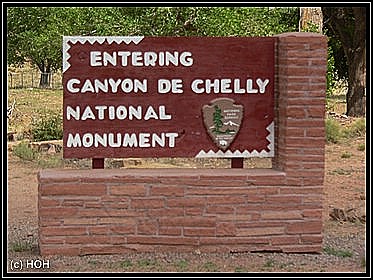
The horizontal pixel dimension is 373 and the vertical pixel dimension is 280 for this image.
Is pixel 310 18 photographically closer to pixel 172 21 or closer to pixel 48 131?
pixel 172 21

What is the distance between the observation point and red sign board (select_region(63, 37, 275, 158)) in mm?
7852

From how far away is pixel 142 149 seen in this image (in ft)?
26.0

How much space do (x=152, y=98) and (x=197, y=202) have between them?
1.04 meters

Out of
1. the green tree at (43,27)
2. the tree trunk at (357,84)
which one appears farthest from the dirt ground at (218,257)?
the tree trunk at (357,84)

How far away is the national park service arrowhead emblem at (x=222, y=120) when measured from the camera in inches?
312

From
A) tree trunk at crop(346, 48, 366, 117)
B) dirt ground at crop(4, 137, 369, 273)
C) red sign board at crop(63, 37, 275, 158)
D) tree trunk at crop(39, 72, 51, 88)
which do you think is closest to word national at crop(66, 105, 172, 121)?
red sign board at crop(63, 37, 275, 158)

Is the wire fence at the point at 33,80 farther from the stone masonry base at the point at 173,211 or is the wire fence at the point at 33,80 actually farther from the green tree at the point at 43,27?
the stone masonry base at the point at 173,211

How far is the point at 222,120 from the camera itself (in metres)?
7.95

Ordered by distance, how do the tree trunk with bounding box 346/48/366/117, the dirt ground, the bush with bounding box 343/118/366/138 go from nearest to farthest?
the dirt ground → the bush with bounding box 343/118/366/138 → the tree trunk with bounding box 346/48/366/117

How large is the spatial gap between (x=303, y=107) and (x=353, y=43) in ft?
55.5

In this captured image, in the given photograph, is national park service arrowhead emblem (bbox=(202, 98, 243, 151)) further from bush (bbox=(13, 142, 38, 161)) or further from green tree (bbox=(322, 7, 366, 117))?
green tree (bbox=(322, 7, 366, 117))

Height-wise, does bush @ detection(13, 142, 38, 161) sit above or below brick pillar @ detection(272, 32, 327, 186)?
below

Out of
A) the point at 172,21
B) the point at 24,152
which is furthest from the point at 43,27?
the point at 24,152

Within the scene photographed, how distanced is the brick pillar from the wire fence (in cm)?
3220
